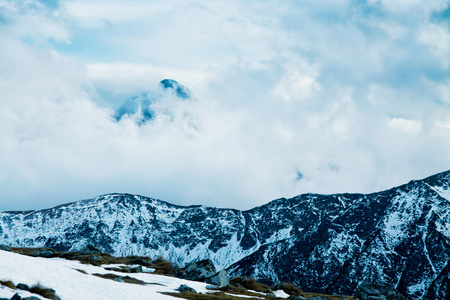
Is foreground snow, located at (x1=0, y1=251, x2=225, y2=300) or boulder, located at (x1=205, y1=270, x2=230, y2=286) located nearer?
foreground snow, located at (x1=0, y1=251, x2=225, y2=300)

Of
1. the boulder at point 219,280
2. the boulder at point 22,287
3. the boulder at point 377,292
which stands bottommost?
the boulder at point 22,287

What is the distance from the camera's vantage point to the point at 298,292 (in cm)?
7319

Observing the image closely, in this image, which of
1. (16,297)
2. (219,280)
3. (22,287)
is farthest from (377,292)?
(16,297)

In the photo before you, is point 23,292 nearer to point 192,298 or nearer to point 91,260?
point 192,298

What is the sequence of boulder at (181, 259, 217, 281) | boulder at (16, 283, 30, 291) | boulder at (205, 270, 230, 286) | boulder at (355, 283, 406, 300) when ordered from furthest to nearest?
boulder at (355, 283, 406, 300) < boulder at (181, 259, 217, 281) < boulder at (205, 270, 230, 286) < boulder at (16, 283, 30, 291)

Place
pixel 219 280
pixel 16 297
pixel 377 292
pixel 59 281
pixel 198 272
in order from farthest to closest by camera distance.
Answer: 1. pixel 377 292
2. pixel 198 272
3. pixel 219 280
4. pixel 59 281
5. pixel 16 297

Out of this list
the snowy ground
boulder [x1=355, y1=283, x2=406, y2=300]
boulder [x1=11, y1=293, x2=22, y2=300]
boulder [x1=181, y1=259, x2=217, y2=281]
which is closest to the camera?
boulder [x1=11, y1=293, x2=22, y2=300]

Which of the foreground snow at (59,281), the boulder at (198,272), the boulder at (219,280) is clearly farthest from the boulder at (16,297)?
the boulder at (198,272)

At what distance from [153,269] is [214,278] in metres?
15.3

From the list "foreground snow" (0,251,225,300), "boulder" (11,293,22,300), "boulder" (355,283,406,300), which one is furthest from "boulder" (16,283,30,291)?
"boulder" (355,283,406,300)

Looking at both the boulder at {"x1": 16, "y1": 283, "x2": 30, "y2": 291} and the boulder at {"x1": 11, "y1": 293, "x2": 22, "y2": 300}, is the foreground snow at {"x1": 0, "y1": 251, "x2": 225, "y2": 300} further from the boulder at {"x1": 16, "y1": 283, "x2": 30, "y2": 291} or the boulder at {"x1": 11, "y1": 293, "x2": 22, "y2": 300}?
the boulder at {"x1": 11, "y1": 293, "x2": 22, "y2": 300}

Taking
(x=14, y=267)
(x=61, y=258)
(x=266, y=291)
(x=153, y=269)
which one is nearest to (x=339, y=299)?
(x=266, y=291)

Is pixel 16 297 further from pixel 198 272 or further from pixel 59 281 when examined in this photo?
pixel 198 272

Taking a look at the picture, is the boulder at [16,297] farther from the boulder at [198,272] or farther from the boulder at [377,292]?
the boulder at [377,292]
